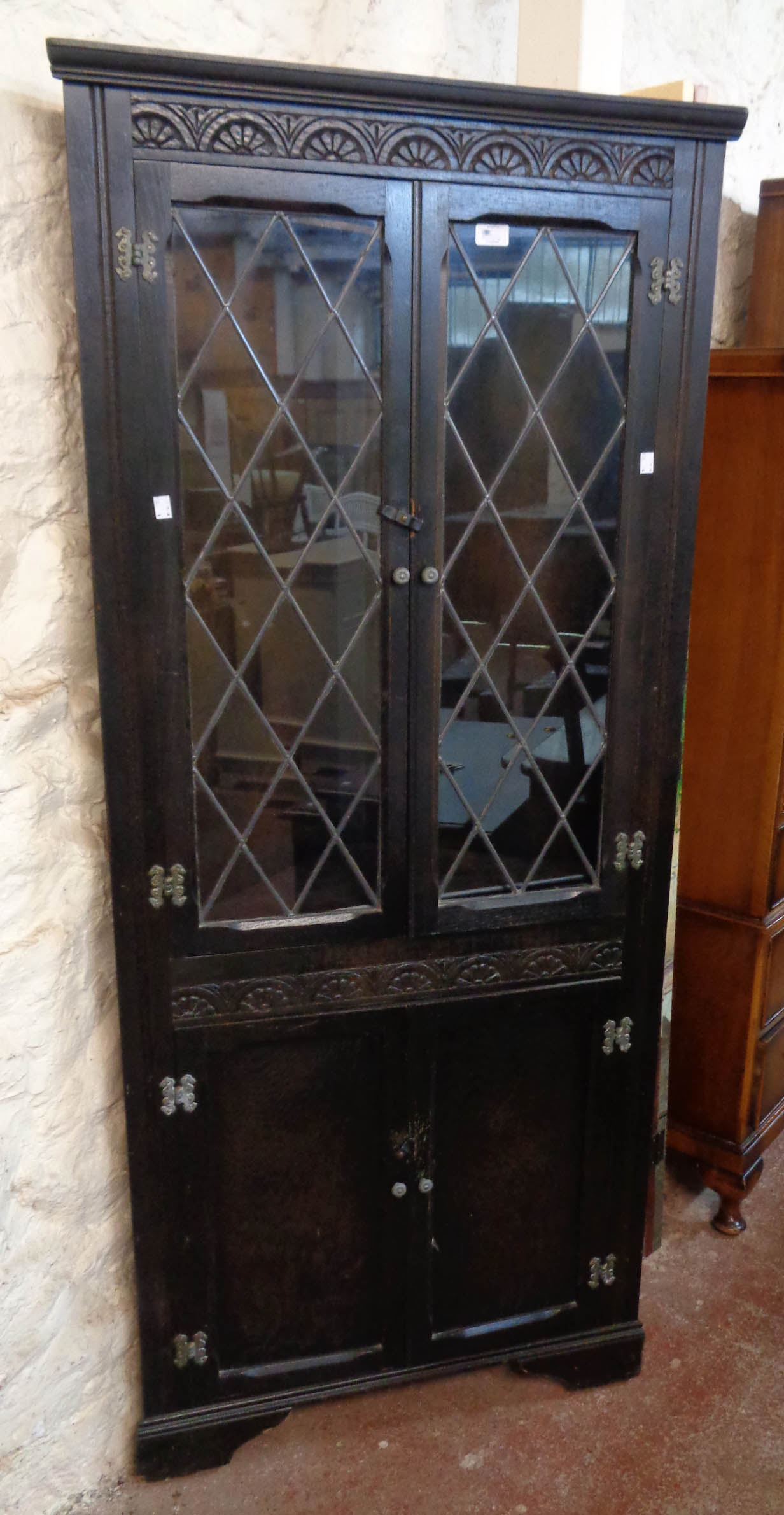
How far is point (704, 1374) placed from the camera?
212 centimetres

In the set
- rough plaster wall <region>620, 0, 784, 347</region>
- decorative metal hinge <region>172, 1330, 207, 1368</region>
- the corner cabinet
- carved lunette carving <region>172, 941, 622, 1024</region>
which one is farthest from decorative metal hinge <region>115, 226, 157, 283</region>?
decorative metal hinge <region>172, 1330, 207, 1368</region>

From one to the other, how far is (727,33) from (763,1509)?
9.50 ft

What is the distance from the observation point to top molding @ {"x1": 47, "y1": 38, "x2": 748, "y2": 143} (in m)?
1.37

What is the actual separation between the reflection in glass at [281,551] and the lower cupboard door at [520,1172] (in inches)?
15.2

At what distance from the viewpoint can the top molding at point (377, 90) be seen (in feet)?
4.51

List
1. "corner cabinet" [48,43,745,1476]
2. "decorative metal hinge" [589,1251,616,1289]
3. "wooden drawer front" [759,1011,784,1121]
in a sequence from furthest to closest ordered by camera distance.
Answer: "wooden drawer front" [759,1011,784,1121] < "decorative metal hinge" [589,1251,616,1289] < "corner cabinet" [48,43,745,1476]

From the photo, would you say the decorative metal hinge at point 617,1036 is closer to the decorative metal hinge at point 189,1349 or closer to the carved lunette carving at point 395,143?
the decorative metal hinge at point 189,1349

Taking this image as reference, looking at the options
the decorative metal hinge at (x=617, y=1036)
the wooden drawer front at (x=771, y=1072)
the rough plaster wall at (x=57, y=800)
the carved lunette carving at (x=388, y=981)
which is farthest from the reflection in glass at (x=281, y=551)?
the wooden drawer front at (x=771, y=1072)

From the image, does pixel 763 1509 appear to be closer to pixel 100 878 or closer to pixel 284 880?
pixel 284 880

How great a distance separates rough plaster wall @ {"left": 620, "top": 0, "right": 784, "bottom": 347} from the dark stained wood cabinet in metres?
0.43

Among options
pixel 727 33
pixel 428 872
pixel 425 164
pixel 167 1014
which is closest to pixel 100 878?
pixel 167 1014

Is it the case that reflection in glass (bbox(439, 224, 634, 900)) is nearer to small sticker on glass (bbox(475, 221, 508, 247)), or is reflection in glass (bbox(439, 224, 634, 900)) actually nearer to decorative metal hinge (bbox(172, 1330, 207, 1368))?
small sticker on glass (bbox(475, 221, 508, 247))

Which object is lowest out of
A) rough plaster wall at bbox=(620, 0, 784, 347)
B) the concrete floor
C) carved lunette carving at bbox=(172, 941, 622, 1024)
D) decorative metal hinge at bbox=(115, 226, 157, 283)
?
the concrete floor

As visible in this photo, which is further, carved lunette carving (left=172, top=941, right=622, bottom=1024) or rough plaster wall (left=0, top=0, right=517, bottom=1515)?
carved lunette carving (left=172, top=941, right=622, bottom=1024)
